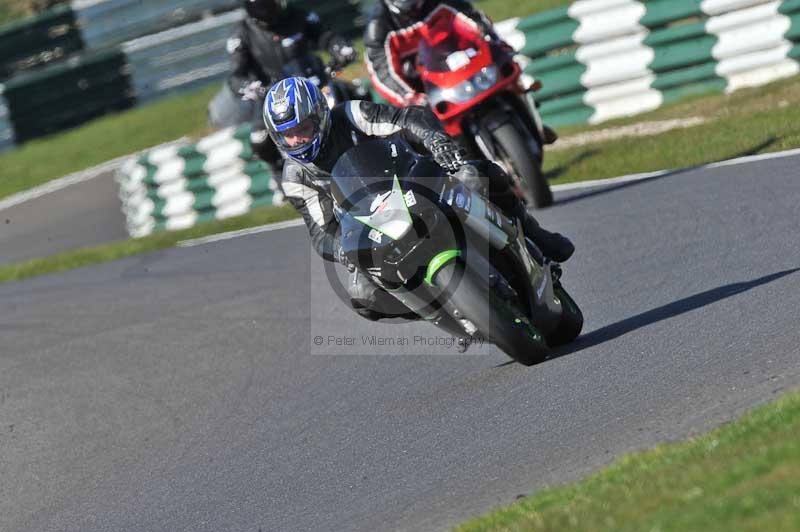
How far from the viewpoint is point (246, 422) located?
755cm

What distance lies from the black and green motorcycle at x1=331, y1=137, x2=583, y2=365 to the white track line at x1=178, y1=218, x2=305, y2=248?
733cm

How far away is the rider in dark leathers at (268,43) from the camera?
507 inches

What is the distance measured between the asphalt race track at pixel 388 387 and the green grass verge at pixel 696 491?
32 cm

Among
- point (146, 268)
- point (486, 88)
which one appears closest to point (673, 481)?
point (486, 88)

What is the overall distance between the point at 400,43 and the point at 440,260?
200 inches

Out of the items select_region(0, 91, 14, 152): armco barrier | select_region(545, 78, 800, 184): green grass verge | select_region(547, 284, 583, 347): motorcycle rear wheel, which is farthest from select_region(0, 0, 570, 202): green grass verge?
select_region(547, 284, 583, 347): motorcycle rear wheel

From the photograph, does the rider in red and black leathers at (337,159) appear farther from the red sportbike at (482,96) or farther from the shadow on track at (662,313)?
the red sportbike at (482,96)

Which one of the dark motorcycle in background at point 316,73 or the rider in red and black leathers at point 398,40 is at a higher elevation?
the rider in red and black leathers at point 398,40

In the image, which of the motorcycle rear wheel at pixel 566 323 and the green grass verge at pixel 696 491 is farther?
the motorcycle rear wheel at pixel 566 323

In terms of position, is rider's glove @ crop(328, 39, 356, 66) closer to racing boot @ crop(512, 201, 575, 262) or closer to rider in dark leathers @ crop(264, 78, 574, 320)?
rider in dark leathers @ crop(264, 78, 574, 320)

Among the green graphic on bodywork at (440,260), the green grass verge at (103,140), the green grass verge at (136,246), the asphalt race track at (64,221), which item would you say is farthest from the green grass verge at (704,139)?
the green grass verge at (103,140)

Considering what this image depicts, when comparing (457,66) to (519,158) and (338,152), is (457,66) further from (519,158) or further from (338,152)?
(338,152)

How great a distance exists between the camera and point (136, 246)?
16.0 m

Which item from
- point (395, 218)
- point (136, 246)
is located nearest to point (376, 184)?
point (395, 218)
